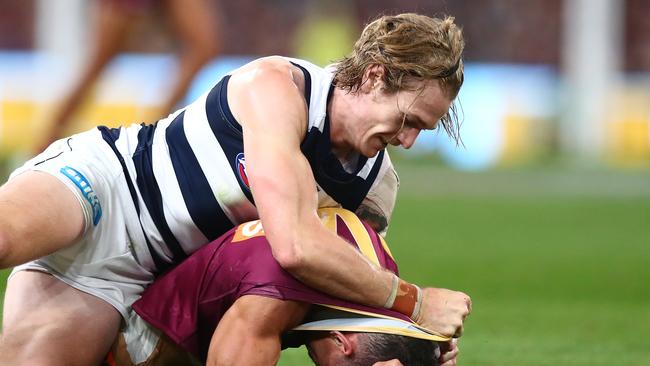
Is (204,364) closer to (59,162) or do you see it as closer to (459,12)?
(59,162)

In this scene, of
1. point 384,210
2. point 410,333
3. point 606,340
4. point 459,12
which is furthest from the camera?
point 459,12

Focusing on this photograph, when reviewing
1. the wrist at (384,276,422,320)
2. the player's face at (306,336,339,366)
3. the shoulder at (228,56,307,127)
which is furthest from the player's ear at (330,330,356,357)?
the shoulder at (228,56,307,127)

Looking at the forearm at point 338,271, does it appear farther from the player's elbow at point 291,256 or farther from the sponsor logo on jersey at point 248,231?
the sponsor logo on jersey at point 248,231

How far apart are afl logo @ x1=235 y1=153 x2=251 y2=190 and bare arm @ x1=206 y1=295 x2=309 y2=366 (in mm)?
511

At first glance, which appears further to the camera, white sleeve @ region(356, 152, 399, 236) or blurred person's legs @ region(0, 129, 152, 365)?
white sleeve @ region(356, 152, 399, 236)

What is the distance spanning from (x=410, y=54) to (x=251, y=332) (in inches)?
39.1

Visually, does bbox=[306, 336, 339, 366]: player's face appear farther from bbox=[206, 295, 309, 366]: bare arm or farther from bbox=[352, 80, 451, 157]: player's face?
bbox=[352, 80, 451, 157]: player's face

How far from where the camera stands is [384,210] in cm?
433

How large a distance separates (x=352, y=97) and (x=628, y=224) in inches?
244

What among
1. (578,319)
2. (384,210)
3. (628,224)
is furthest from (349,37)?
(384,210)

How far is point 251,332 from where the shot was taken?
11.4 feet

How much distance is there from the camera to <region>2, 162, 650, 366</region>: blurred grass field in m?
5.10

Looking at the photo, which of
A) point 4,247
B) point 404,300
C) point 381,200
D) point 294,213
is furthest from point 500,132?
point 4,247

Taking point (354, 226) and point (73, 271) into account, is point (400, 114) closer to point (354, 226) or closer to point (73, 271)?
point (354, 226)
